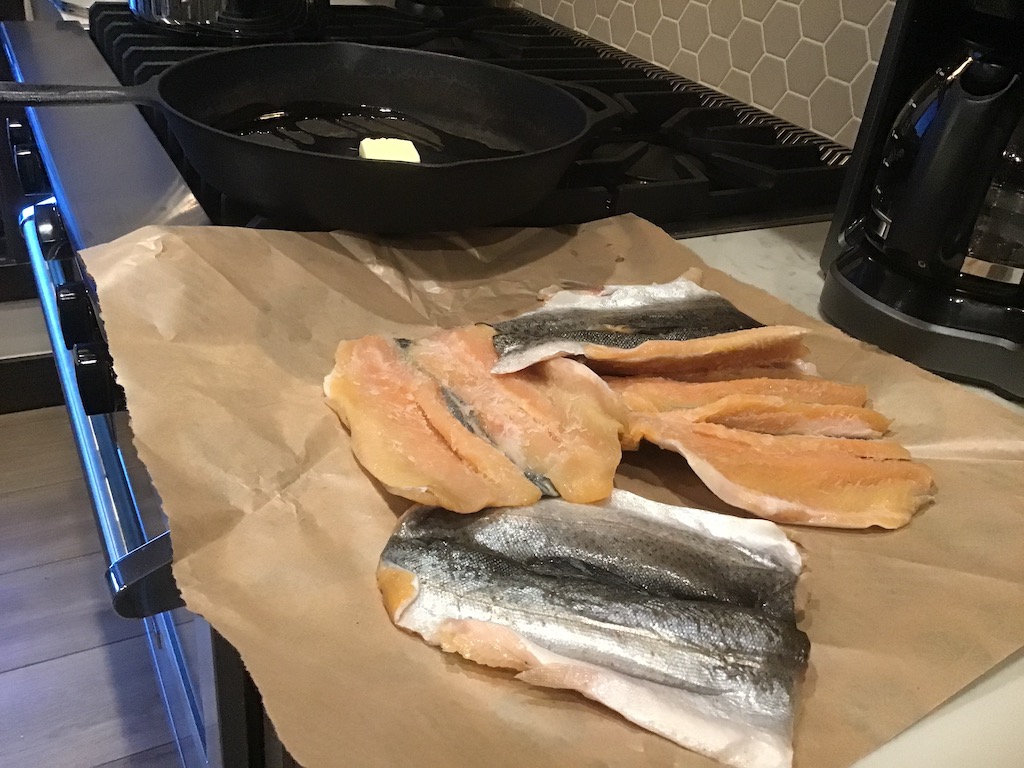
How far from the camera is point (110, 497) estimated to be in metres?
0.90

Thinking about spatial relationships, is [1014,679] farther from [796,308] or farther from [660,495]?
[796,308]

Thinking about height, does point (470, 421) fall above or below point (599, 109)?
below

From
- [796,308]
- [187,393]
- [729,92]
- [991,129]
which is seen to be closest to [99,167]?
[187,393]

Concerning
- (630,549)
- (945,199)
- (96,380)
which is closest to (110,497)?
(96,380)

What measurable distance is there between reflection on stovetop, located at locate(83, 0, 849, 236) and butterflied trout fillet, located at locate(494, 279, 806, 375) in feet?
0.68

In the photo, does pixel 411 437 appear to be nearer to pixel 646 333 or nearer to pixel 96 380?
pixel 646 333

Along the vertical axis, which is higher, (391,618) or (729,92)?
(729,92)

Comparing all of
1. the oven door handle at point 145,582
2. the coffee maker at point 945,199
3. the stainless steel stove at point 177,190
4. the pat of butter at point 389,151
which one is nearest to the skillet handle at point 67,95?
the stainless steel stove at point 177,190

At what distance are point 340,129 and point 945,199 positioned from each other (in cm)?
73

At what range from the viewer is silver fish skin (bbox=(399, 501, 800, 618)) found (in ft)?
1.97

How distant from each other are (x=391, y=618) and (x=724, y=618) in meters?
0.23

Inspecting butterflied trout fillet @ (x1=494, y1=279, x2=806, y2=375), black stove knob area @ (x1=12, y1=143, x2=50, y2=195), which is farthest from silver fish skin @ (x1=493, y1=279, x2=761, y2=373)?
black stove knob area @ (x1=12, y1=143, x2=50, y2=195)

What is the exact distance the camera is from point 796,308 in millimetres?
975

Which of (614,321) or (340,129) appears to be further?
(340,129)
